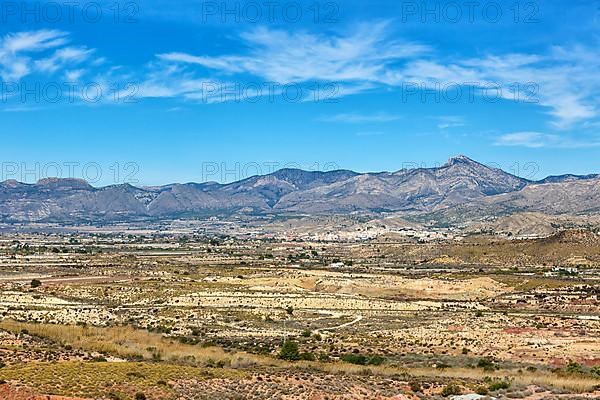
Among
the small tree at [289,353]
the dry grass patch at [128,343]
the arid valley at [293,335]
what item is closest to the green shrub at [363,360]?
the arid valley at [293,335]

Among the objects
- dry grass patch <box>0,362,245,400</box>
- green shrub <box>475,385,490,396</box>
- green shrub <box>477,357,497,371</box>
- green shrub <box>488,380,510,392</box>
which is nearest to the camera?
dry grass patch <box>0,362,245,400</box>

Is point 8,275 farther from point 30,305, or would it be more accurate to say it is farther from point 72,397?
point 72,397

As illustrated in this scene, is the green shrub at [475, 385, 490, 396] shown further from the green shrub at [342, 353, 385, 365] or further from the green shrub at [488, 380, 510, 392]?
the green shrub at [342, 353, 385, 365]

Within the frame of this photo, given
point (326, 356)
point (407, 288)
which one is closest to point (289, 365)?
point (326, 356)

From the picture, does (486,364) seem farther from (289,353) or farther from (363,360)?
(289,353)

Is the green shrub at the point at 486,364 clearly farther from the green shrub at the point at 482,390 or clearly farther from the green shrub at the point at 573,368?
the green shrub at the point at 482,390

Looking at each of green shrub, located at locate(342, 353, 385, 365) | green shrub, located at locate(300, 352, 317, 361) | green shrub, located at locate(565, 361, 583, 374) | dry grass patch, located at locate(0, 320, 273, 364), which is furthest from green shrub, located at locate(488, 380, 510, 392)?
dry grass patch, located at locate(0, 320, 273, 364)

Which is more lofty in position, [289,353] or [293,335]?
[289,353]

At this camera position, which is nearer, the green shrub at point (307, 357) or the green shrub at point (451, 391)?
the green shrub at point (451, 391)

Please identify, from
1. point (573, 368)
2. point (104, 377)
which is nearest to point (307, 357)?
point (104, 377)

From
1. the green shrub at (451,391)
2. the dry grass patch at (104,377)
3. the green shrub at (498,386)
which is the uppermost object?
the dry grass patch at (104,377)

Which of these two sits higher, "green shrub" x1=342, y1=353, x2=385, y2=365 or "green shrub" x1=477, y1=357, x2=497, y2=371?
"green shrub" x1=342, y1=353, x2=385, y2=365
